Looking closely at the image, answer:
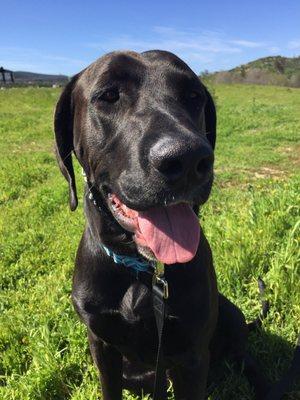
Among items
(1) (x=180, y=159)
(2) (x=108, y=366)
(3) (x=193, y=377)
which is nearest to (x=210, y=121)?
(1) (x=180, y=159)

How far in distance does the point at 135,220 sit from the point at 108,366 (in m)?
1.04

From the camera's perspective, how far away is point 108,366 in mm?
2707

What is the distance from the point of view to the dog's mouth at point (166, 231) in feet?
6.66

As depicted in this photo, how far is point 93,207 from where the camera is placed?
8.09 ft

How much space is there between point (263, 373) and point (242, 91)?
27312 mm

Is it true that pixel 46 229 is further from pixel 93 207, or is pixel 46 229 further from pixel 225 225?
pixel 93 207

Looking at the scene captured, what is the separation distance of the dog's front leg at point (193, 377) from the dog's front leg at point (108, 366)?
370mm

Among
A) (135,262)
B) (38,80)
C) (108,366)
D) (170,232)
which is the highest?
(38,80)

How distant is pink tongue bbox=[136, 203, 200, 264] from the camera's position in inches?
79.9

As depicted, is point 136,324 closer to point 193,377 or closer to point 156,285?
point 156,285

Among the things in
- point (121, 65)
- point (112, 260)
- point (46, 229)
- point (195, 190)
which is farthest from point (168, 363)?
point (46, 229)

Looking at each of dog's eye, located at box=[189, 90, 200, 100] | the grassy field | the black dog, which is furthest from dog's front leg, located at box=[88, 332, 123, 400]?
dog's eye, located at box=[189, 90, 200, 100]

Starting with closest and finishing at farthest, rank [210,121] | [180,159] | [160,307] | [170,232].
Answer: [180,159]
[170,232]
[160,307]
[210,121]

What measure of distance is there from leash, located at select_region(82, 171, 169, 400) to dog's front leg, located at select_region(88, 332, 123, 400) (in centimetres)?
33
